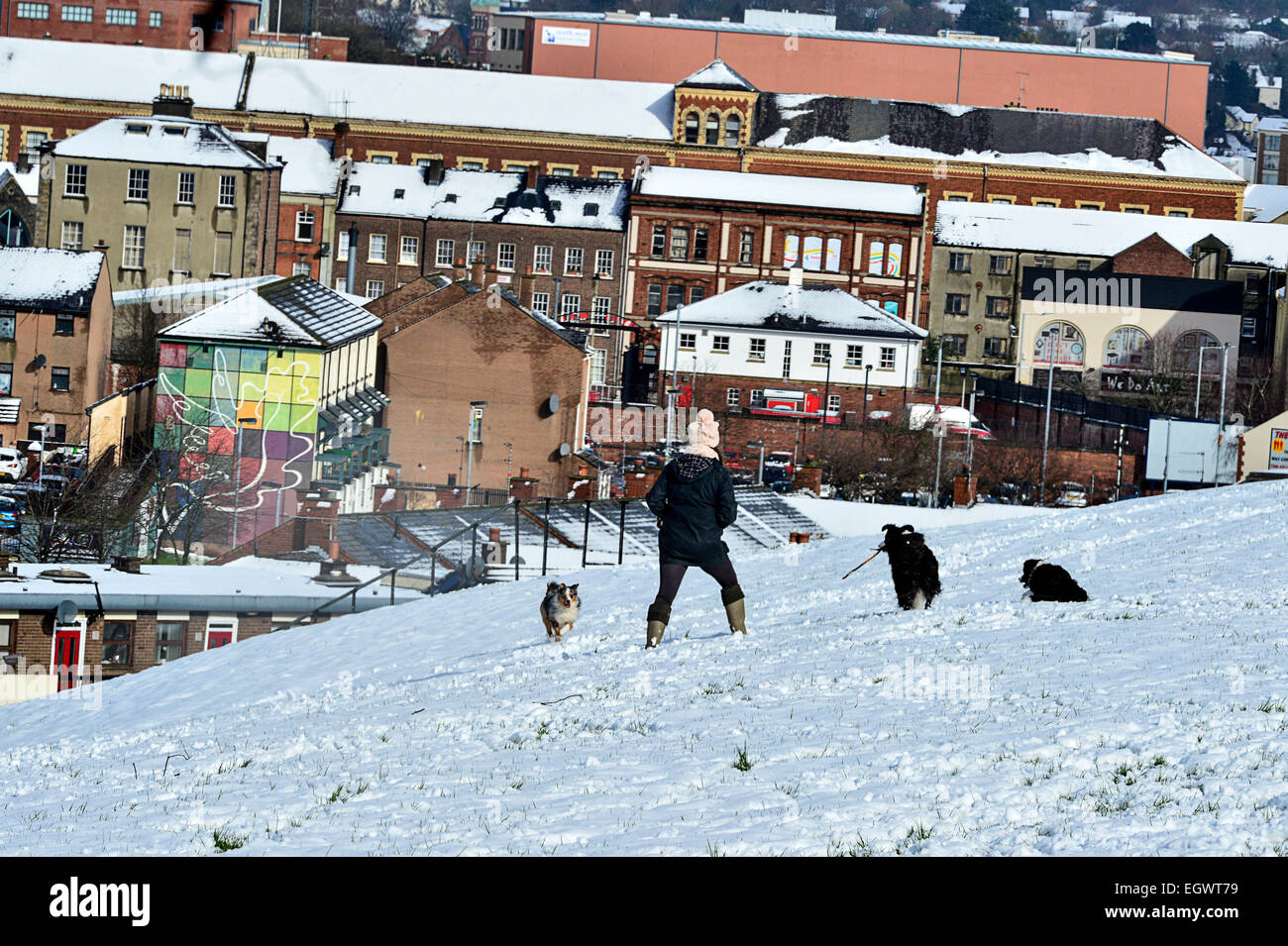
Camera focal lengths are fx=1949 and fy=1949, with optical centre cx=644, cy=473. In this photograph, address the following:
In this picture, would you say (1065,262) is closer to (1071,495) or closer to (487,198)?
(487,198)

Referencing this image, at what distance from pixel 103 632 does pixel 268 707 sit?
15.7 metres

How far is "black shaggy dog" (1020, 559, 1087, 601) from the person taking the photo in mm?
16781

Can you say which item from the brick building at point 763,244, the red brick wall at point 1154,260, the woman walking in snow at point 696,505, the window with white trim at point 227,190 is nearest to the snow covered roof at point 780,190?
A: the brick building at point 763,244

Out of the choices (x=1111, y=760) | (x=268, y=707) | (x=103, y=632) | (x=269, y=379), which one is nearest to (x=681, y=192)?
(x=269, y=379)

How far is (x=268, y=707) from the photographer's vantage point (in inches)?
627

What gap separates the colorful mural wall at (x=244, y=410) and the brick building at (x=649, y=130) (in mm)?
43696

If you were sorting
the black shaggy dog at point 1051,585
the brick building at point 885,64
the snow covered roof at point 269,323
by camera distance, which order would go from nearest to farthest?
the black shaggy dog at point 1051,585
the snow covered roof at point 269,323
the brick building at point 885,64

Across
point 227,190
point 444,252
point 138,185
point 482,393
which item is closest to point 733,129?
point 444,252

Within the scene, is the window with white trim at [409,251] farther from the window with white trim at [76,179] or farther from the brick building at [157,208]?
the window with white trim at [76,179]

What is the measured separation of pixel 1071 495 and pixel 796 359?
58.8ft

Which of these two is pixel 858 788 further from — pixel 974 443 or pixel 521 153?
pixel 521 153

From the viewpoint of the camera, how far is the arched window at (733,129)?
99750 mm

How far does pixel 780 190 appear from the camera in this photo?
295 ft

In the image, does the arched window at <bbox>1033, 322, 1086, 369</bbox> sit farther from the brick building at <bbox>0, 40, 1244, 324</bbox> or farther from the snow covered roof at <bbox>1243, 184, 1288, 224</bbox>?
the snow covered roof at <bbox>1243, 184, 1288, 224</bbox>
